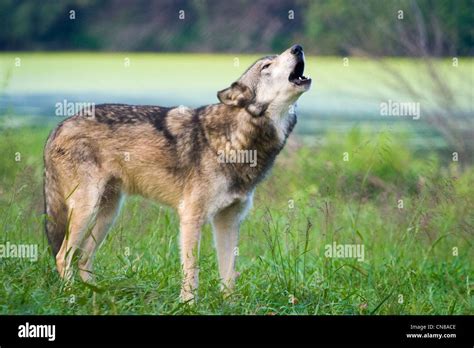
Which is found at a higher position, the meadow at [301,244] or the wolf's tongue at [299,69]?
the wolf's tongue at [299,69]

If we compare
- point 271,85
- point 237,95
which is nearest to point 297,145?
point 237,95

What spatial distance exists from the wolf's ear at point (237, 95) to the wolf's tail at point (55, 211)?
1.22 metres

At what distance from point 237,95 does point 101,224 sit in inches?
50.3

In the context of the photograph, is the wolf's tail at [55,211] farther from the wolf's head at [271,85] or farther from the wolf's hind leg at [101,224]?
the wolf's head at [271,85]

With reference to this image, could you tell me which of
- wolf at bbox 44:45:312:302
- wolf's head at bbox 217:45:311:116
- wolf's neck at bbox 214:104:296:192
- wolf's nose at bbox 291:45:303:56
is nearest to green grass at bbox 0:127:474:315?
wolf at bbox 44:45:312:302

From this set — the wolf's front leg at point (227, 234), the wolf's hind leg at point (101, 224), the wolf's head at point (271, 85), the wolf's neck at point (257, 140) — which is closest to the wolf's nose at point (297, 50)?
the wolf's head at point (271, 85)

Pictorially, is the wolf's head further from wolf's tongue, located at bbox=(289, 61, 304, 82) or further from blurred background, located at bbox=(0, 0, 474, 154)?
blurred background, located at bbox=(0, 0, 474, 154)

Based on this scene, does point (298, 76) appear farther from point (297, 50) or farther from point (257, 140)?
point (257, 140)

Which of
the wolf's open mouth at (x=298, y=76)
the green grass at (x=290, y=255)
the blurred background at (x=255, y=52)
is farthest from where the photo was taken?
the blurred background at (x=255, y=52)

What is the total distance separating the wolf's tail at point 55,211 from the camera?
5.66 m

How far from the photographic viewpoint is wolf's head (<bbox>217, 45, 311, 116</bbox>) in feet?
17.6

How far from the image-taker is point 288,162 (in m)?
9.02
